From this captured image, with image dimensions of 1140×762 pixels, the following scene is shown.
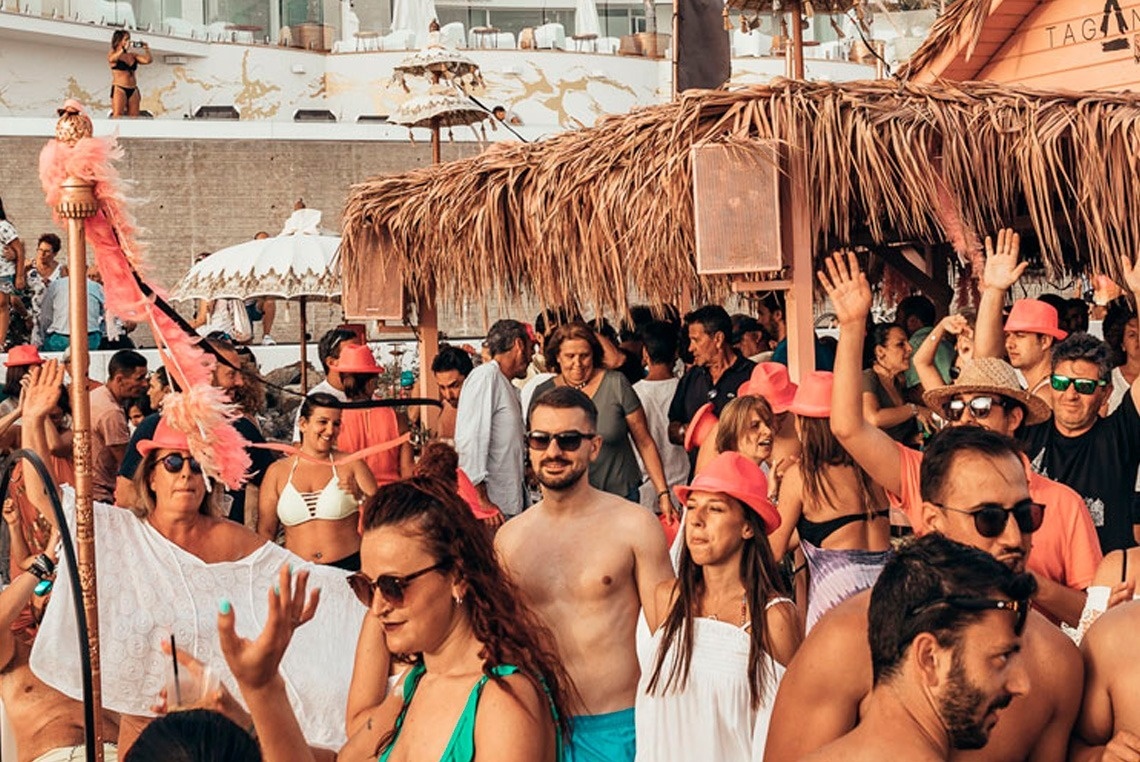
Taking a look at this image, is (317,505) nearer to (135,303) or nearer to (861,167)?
(861,167)

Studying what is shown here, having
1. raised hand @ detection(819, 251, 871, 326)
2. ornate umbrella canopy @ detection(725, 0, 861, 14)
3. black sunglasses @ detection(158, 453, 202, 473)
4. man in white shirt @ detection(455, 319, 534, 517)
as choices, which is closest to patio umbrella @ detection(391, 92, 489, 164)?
ornate umbrella canopy @ detection(725, 0, 861, 14)

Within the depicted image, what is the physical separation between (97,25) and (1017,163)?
96.6 ft

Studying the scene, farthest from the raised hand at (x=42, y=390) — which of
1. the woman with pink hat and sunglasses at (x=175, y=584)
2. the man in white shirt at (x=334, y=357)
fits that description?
the man in white shirt at (x=334, y=357)

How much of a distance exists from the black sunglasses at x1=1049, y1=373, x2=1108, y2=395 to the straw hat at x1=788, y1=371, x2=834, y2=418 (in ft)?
2.51

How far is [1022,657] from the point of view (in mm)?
3359

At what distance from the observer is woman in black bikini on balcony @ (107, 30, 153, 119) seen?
28.1 m

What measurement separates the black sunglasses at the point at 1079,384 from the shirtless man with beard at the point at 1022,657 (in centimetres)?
191

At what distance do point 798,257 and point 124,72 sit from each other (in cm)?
2306

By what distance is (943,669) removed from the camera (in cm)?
302

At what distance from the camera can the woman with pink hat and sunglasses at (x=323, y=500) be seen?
7598 mm

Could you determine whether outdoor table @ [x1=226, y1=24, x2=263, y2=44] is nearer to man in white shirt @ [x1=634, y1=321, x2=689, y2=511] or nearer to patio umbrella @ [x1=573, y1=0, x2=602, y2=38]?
patio umbrella @ [x1=573, y1=0, x2=602, y2=38]

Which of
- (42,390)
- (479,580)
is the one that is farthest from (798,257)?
(479,580)

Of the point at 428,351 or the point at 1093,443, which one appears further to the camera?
the point at 428,351

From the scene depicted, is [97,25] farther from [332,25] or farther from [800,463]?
[800,463]
